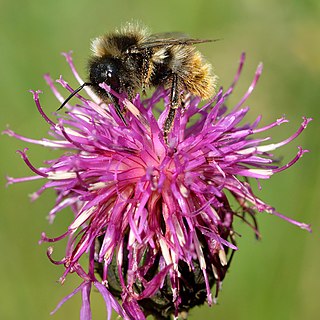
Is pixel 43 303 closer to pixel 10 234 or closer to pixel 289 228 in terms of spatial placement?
pixel 10 234

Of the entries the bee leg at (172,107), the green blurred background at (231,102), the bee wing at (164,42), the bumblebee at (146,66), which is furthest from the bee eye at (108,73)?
the green blurred background at (231,102)

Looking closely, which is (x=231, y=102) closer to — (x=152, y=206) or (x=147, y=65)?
(x=147, y=65)

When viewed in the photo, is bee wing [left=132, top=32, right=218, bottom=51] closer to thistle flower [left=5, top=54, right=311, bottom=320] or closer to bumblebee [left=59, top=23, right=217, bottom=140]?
bumblebee [left=59, top=23, right=217, bottom=140]

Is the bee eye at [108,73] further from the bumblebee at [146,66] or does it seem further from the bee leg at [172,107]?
the bee leg at [172,107]

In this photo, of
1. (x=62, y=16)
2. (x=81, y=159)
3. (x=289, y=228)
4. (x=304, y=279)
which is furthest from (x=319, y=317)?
(x=62, y=16)

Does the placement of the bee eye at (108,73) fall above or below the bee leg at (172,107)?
above

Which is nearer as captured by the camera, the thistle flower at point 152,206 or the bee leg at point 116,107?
the thistle flower at point 152,206
